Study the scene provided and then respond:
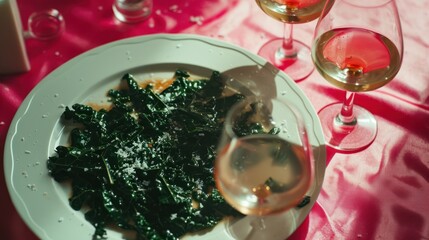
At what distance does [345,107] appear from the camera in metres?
1.49

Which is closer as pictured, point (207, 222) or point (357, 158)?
point (207, 222)

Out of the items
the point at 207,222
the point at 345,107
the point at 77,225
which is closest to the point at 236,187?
the point at 207,222

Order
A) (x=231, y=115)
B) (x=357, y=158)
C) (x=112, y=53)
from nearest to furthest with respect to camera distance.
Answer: (x=231, y=115) < (x=357, y=158) < (x=112, y=53)

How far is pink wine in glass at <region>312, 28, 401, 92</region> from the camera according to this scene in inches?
53.6

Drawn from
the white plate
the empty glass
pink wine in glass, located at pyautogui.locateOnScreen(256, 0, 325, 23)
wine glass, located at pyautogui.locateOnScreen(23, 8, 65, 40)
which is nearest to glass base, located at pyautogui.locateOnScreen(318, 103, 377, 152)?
the white plate

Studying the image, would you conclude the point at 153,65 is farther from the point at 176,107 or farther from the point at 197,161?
the point at 197,161

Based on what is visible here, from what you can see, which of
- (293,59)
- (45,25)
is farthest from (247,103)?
(45,25)

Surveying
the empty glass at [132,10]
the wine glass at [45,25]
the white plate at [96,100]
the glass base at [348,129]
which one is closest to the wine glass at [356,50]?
the glass base at [348,129]

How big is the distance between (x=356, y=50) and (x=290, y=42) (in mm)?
251

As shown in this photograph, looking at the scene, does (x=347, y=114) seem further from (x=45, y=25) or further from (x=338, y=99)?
(x=45, y=25)

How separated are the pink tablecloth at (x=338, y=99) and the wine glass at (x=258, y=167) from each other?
16cm

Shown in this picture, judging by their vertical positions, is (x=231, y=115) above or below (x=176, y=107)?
above

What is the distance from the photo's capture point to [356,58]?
4.70 feet

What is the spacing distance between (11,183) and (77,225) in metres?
0.17
